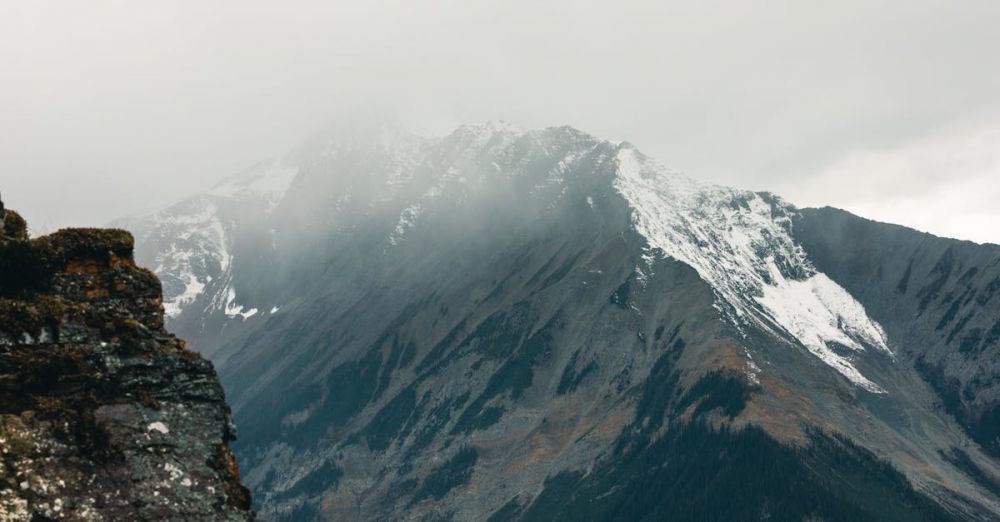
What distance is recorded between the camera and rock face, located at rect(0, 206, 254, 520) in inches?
1078

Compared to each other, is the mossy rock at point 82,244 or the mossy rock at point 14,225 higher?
the mossy rock at point 82,244

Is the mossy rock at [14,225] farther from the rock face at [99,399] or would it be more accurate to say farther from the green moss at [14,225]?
the rock face at [99,399]

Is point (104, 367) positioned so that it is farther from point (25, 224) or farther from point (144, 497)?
point (25, 224)

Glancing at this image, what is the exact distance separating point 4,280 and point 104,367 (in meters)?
5.71

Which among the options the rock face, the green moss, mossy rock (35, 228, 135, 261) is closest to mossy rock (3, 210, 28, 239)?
the green moss

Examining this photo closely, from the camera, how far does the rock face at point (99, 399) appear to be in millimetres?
27375

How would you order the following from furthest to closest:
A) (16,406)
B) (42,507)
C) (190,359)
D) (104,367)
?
(190,359)
(104,367)
(16,406)
(42,507)

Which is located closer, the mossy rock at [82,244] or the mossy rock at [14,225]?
the mossy rock at [82,244]

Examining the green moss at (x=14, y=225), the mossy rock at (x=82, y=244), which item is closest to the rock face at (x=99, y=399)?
the mossy rock at (x=82, y=244)

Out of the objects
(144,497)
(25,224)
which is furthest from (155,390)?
(25,224)

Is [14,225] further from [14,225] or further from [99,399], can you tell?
[99,399]

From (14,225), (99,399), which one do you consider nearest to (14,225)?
(14,225)

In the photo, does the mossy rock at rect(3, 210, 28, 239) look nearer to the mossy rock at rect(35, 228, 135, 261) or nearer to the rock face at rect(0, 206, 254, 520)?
the rock face at rect(0, 206, 254, 520)

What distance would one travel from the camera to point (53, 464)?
27.4 m
